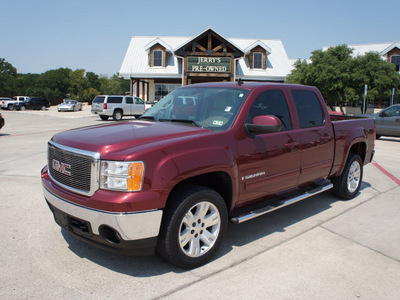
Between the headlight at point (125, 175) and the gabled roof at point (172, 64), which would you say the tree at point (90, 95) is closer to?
the gabled roof at point (172, 64)

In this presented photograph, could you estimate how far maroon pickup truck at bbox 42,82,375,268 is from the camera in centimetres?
296

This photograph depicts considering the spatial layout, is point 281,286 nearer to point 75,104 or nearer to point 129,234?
point 129,234

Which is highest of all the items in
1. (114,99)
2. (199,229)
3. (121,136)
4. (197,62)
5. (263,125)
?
(197,62)

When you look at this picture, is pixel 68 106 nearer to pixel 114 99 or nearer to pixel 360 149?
pixel 114 99

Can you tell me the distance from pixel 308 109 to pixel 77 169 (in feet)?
10.6

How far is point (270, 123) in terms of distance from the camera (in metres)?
3.66

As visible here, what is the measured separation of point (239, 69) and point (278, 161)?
29945 millimetres

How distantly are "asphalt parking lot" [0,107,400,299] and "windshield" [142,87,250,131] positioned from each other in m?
1.45

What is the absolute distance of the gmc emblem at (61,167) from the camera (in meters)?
3.29

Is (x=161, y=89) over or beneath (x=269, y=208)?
over

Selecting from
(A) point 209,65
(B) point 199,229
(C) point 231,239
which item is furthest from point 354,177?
(A) point 209,65

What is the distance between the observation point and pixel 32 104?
1668 inches

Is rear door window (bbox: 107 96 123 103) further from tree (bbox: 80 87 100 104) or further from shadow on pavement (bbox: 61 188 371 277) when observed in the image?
tree (bbox: 80 87 100 104)

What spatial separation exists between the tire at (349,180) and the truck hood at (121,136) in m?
3.11
